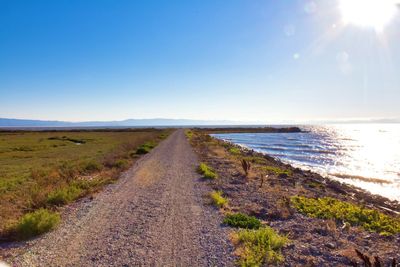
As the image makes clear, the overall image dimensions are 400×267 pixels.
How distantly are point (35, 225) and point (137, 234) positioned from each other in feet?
9.18

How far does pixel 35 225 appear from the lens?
27.2ft

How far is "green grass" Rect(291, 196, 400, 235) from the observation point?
9586 mm

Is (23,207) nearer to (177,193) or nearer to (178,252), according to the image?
(177,193)

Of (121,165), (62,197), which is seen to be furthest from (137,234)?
(121,165)

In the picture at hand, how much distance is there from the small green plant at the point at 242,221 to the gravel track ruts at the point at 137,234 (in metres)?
0.40

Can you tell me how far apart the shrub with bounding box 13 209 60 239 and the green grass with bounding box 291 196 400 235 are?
8269 millimetres

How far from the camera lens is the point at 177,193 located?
13516mm

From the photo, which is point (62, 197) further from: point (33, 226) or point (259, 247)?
point (259, 247)

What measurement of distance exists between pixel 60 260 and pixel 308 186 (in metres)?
15.6

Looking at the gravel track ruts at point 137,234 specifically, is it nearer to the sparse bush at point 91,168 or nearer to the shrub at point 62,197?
the shrub at point 62,197

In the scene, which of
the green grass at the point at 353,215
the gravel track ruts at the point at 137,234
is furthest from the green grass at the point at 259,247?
the green grass at the point at 353,215

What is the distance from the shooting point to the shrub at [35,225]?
809 cm

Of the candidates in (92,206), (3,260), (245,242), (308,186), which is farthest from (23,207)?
(308,186)

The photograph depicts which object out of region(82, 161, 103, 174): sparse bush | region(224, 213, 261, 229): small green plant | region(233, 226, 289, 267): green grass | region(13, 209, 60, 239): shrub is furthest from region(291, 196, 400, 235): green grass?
region(82, 161, 103, 174): sparse bush
